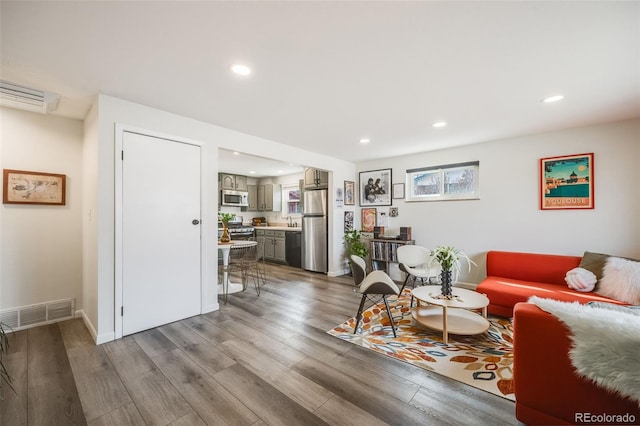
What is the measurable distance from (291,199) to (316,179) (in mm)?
2044

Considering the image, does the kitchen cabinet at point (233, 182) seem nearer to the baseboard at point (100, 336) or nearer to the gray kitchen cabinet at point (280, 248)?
the gray kitchen cabinet at point (280, 248)

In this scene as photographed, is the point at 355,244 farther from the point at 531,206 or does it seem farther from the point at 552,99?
the point at 552,99

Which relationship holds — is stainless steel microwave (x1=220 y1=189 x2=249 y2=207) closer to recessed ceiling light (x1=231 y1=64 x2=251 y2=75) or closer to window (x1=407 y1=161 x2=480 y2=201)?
window (x1=407 y1=161 x2=480 y2=201)

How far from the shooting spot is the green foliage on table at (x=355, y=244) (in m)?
4.91

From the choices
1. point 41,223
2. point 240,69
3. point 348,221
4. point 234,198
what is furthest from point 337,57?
point 234,198

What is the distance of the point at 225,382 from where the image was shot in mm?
1844

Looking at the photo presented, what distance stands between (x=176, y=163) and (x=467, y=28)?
293cm

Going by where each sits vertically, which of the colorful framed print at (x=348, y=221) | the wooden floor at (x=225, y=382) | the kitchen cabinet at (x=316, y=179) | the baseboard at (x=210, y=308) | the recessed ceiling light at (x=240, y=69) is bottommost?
the wooden floor at (x=225, y=382)

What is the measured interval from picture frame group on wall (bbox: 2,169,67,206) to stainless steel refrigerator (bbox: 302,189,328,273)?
3.85 meters

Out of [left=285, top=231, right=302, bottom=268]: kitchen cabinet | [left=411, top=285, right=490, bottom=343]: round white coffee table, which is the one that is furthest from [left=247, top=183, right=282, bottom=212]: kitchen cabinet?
[left=411, top=285, right=490, bottom=343]: round white coffee table

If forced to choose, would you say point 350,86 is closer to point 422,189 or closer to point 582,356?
point 582,356

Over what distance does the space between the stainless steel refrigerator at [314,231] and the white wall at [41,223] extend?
370 centimetres

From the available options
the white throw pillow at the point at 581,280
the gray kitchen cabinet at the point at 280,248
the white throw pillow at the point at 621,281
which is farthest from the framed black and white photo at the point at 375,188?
the white throw pillow at the point at 621,281

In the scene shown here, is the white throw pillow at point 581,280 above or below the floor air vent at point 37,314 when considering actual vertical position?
above
